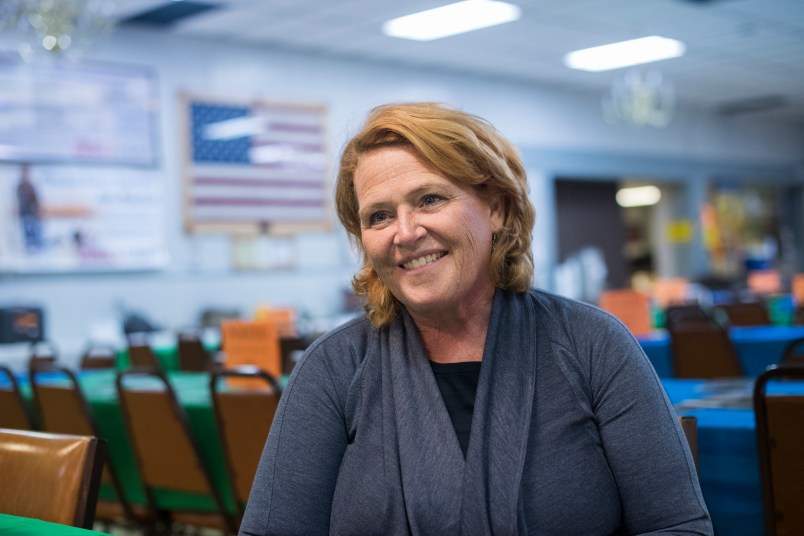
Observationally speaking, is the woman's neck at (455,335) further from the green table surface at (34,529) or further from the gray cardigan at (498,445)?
the green table surface at (34,529)

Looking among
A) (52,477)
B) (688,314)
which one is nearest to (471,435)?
(52,477)

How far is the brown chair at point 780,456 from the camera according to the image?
2256 mm

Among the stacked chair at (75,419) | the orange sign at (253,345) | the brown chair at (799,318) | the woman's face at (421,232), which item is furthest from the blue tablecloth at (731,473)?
the brown chair at (799,318)

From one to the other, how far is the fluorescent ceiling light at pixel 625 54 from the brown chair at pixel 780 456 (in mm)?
8422

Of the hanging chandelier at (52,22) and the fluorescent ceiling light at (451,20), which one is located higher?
the fluorescent ceiling light at (451,20)

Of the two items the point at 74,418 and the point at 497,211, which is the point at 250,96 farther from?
the point at 497,211

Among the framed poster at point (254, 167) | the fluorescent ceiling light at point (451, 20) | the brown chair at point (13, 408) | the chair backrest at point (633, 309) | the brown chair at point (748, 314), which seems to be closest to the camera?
the brown chair at point (13, 408)

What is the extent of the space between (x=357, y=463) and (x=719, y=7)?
330 inches

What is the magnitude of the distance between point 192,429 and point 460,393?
2.10 metres

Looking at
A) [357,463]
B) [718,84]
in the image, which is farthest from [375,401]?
[718,84]

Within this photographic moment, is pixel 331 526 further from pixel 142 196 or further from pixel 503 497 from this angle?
pixel 142 196

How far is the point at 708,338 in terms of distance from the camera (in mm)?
4852

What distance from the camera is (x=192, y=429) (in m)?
3.54

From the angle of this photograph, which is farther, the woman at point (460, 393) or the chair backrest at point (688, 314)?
the chair backrest at point (688, 314)
